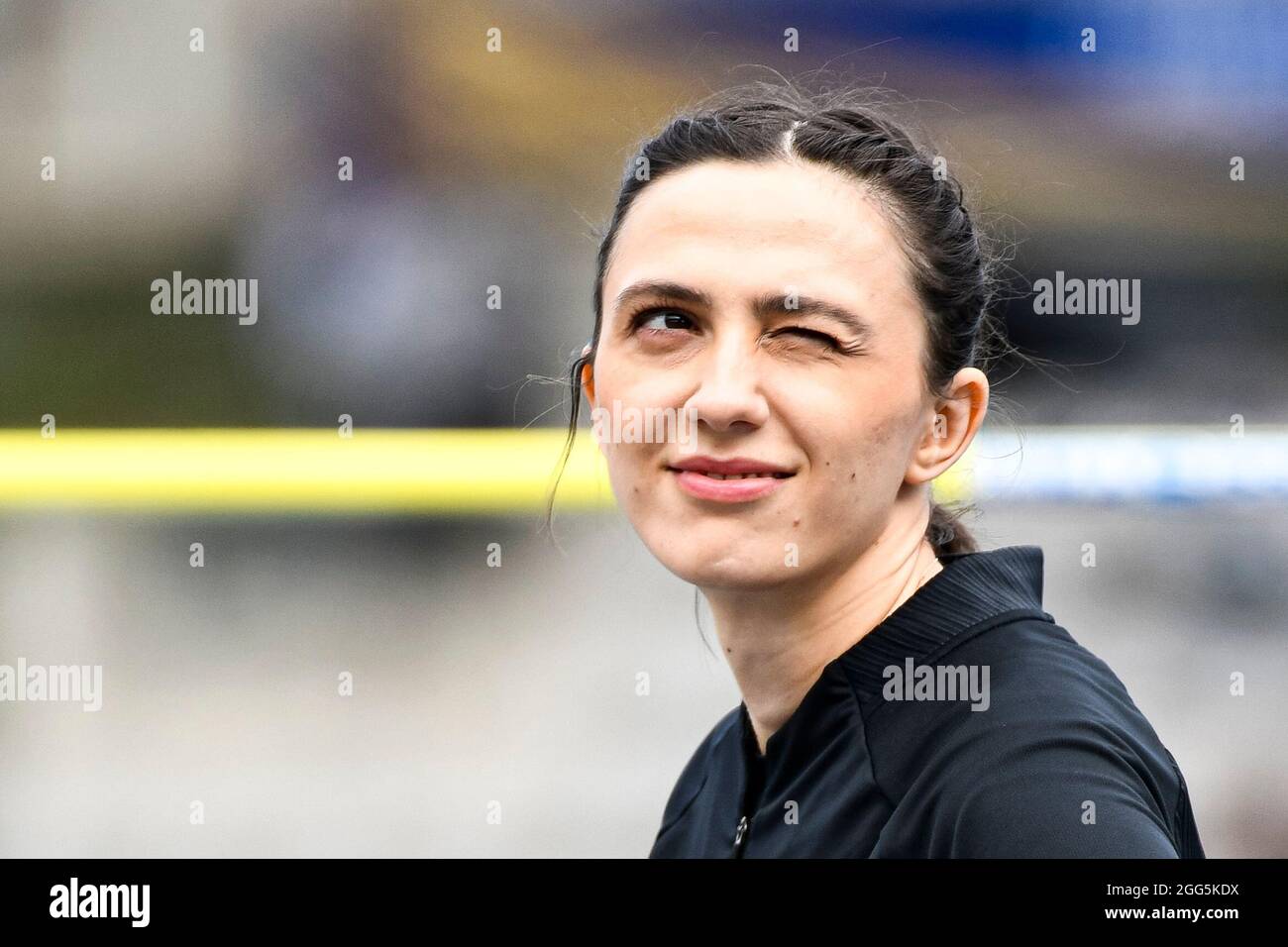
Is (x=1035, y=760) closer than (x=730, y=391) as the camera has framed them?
Yes

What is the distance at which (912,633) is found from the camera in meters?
1.16

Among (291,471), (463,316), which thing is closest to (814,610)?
(463,316)

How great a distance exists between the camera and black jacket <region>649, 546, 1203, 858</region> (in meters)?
0.88

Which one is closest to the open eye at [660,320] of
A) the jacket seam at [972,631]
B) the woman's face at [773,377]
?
the woman's face at [773,377]

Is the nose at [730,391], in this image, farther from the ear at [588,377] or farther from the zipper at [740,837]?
the zipper at [740,837]

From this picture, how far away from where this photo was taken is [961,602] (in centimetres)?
116

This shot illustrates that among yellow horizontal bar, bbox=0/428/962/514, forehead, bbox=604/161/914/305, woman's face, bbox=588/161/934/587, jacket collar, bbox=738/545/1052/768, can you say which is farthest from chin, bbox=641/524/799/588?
yellow horizontal bar, bbox=0/428/962/514

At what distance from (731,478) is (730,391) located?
0.08 metres

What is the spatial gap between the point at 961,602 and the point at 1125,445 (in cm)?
630

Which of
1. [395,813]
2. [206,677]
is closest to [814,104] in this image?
[395,813]

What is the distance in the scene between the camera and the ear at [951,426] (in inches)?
47.9

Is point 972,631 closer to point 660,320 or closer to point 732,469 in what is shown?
point 732,469

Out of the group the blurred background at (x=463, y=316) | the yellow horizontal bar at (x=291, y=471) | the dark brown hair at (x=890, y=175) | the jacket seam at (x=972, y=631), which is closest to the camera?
the jacket seam at (x=972, y=631)

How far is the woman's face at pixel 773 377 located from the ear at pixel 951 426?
0.08 feet
